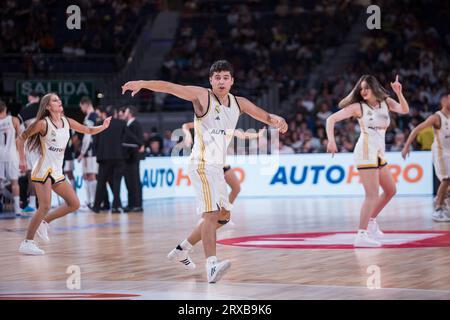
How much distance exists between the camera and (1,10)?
29.4 metres

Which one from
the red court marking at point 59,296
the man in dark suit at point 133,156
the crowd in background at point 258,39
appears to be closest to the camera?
the red court marking at point 59,296

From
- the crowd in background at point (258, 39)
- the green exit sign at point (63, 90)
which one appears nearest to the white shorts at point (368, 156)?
the green exit sign at point (63, 90)

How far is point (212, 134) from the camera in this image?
8117mm

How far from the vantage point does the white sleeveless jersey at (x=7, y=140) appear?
53.6 ft

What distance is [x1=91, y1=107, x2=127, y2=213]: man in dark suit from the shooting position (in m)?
17.3

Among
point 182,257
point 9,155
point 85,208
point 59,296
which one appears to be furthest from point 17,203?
point 59,296

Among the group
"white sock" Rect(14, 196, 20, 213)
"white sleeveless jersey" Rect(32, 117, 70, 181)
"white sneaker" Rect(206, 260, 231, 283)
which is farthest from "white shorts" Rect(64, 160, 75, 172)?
"white sneaker" Rect(206, 260, 231, 283)

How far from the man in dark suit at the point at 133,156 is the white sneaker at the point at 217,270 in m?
9.69

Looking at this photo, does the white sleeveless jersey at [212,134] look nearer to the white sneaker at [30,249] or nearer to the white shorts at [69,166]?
the white sneaker at [30,249]

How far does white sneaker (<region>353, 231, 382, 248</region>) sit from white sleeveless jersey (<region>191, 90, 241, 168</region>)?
310 cm

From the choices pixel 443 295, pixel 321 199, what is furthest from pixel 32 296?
pixel 321 199

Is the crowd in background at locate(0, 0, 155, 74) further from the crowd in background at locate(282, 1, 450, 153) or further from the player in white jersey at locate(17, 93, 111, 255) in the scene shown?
the player in white jersey at locate(17, 93, 111, 255)

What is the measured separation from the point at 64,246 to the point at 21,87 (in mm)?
11716

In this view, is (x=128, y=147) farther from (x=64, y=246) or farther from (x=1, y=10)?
(x=1, y=10)
